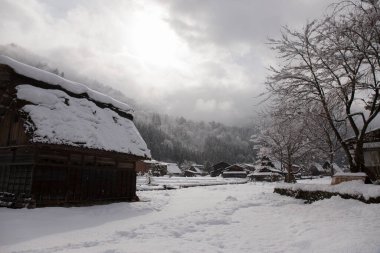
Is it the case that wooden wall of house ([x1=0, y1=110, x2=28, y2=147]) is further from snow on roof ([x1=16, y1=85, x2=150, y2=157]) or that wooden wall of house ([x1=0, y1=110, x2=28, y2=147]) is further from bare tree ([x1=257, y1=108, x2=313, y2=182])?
bare tree ([x1=257, y1=108, x2=313, y2=182])

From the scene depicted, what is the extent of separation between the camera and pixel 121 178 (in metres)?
17.6

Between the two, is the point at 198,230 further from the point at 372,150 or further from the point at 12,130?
the point at 372,150

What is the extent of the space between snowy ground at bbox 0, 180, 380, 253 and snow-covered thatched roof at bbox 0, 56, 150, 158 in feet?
10.5

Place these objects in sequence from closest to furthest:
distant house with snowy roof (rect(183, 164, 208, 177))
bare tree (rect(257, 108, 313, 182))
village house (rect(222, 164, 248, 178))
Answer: bare tree (rect(257, 108, 313, 182)), village house (rect(222, 164, 248, 178)), distant house with snowy roof (rect(183, 164, 208, 177))

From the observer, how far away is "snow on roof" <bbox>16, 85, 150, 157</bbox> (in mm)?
12959

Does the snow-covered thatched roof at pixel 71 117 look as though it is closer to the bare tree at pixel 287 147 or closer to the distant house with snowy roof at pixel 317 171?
the bare tree at pixel 287 147

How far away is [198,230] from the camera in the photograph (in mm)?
9555

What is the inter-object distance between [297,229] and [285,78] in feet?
33.9

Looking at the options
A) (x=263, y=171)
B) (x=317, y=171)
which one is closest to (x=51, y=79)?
(x=263, y=171)

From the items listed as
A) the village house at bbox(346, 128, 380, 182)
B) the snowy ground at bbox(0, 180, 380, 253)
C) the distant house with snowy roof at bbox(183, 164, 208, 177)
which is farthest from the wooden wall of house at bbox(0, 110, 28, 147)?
the distant house with snowy roof at bbox(183, 164, 208, 177)

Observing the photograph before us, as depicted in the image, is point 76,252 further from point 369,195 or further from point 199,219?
point 369,195

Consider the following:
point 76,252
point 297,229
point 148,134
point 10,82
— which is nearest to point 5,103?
point 10,82

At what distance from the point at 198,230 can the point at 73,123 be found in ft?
27.6

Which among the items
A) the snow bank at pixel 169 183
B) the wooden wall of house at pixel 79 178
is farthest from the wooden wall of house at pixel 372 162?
the snow bank at pixel 169 183
